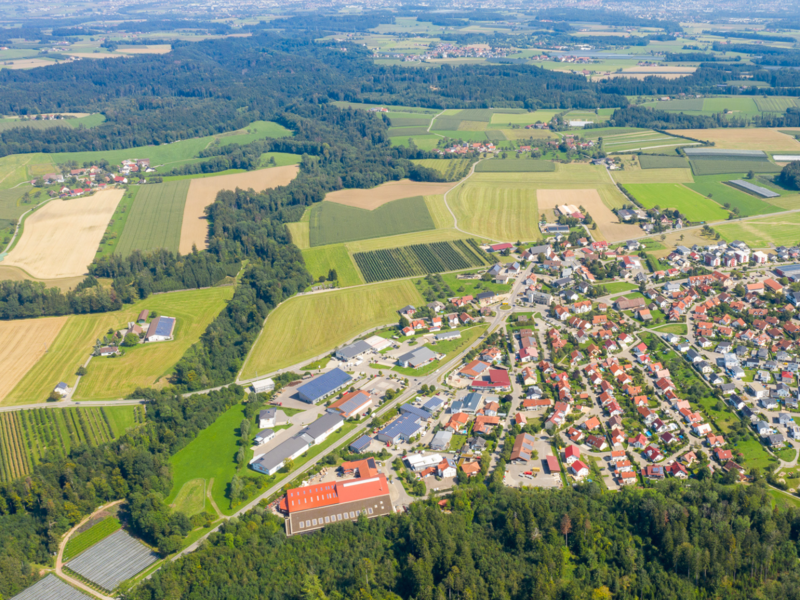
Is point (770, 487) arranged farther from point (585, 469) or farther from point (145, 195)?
point (145, 195)

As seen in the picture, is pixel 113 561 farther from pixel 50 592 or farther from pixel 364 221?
pixel 364 221

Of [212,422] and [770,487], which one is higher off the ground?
[770,487]

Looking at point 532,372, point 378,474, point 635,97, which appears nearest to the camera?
point 378,474

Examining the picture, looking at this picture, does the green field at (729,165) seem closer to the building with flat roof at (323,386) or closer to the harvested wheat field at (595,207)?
the harvested wheat field at (595,207)

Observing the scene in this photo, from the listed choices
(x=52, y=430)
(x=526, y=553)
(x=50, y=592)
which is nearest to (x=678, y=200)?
A: (x=526, y=553)

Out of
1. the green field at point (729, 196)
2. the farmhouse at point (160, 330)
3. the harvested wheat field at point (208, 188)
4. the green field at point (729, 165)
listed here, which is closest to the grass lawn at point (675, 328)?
the green field at point (729, 196)

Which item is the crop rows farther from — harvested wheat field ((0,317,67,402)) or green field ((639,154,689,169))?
green field ((639,154,689,169))

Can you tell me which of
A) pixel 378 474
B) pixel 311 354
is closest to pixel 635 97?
pixel 311 354
